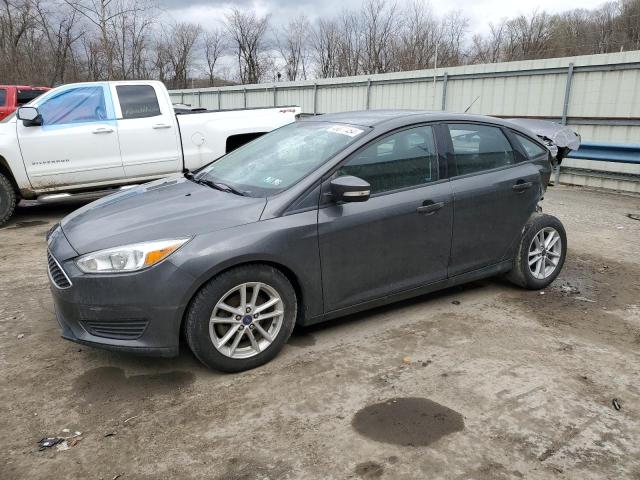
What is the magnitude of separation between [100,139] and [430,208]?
210 inches

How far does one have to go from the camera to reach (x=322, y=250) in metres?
3.38

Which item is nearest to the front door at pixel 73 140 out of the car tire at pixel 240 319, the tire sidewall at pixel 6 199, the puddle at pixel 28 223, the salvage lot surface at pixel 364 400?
the tire sidewall at pixel 6 199

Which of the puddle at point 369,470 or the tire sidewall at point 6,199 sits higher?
the tire sidewall at point 6,199

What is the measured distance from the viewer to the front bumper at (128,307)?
115 inches

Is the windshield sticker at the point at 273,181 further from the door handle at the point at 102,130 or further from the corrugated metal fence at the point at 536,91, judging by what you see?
the corrugated metal fence at the point at 536,91

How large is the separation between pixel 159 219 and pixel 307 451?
1621 mm

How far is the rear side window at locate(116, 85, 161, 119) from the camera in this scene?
754cm

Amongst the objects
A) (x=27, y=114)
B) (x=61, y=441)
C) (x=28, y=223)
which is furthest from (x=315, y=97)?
(x=61, y=441)

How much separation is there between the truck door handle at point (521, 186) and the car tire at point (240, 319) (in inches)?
86.1

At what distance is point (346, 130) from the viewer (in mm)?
3820

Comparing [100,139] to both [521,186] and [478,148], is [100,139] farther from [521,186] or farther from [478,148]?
[521,186]

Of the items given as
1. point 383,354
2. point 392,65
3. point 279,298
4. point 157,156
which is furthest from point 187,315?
point 392,65

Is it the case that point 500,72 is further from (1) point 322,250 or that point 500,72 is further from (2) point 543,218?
(1) point 322,250

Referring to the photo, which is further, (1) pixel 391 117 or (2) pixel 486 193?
(2) pixel 486 193
